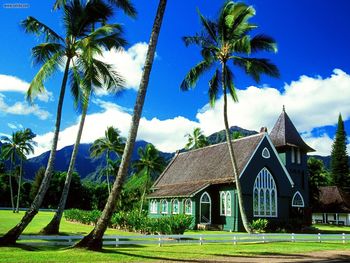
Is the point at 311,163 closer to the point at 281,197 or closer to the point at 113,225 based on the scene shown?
Result: the point at 281,197

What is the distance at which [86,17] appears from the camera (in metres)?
19.7

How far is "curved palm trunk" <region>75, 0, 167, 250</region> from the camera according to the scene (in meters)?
14.9

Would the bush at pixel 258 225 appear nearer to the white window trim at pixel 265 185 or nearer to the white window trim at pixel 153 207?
the white window trim at pixel 265 185

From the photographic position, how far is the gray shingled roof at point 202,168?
1363 inches

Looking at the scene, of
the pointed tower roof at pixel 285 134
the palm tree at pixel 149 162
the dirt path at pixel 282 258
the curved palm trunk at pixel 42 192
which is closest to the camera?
the dirt path at pixel 282 258

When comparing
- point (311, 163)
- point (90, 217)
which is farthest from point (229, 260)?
point (311, 163)

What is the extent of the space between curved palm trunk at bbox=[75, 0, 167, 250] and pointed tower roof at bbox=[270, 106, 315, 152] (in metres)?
25.6

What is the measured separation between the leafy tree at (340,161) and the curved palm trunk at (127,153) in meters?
62.2

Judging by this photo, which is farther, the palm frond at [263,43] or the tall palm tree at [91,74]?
the palm frond at [263,43]

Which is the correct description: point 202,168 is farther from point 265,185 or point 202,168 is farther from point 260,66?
point 260,66

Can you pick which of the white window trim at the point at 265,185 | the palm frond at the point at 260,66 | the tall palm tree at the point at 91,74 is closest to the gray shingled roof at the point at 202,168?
the white window trim at the point at 265,185

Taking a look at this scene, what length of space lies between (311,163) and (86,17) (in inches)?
1978

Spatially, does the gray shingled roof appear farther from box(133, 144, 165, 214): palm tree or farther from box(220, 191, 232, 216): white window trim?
box(133, 144, 165, 214): palm tree

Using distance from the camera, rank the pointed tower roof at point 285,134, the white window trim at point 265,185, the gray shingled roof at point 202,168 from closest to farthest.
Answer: the white window trim at point 265,185
the gray shingled roof at point 202,168
the pointed tower roof at point 285,134
